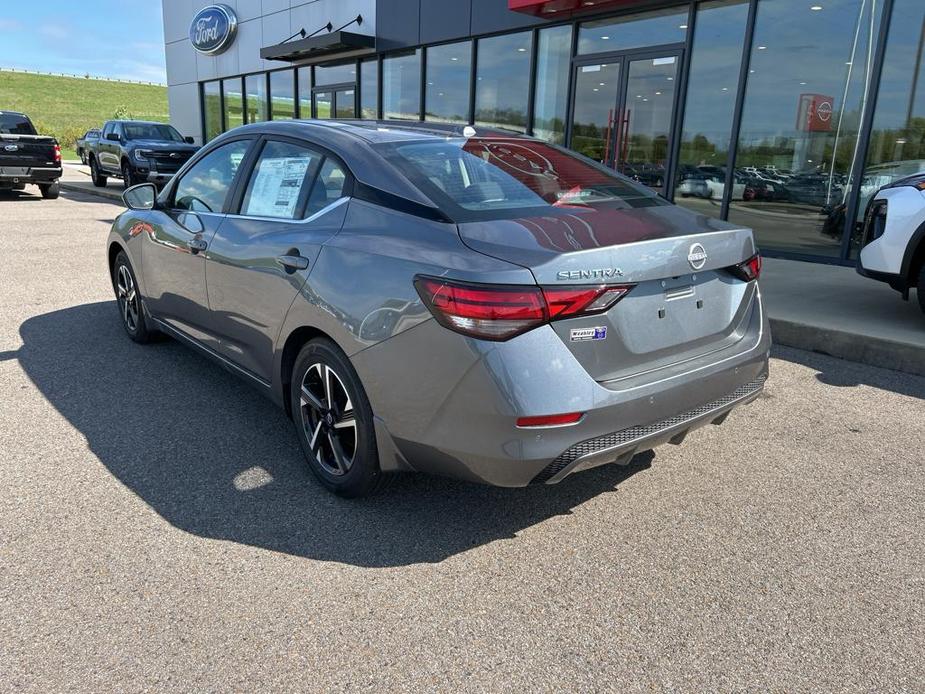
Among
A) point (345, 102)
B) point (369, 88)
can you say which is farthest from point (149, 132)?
point (369, 88)

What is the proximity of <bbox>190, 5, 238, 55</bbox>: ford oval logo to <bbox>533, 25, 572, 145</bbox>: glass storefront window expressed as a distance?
478 inches

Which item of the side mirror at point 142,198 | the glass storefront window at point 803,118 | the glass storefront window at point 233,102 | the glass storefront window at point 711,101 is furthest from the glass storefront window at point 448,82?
the side mirror at point 142,198

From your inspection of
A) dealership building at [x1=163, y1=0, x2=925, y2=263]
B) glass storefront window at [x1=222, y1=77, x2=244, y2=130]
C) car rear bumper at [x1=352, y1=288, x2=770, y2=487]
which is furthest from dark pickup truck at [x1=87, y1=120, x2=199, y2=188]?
car rear bumper at [x1=352, y1=288, x2=770, y2=487]

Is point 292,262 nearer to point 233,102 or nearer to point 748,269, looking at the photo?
point 748,269

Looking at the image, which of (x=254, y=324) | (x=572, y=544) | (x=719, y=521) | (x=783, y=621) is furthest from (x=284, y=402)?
(x=783, y=621)

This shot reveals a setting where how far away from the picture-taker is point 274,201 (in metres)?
3.62

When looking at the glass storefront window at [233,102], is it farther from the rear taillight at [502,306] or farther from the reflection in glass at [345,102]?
the rear taillight at [502,306]

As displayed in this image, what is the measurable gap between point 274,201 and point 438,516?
1762 millimetres

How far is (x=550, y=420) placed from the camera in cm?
246

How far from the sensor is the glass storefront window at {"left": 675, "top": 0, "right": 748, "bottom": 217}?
9.89 metres

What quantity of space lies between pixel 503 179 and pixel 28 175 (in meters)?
17.4

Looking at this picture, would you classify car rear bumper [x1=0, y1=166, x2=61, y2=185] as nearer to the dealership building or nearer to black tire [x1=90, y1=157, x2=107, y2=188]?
black tire [x1=90, y1=157, x2=107, y2=188]

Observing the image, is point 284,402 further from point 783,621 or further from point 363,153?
point 783,621

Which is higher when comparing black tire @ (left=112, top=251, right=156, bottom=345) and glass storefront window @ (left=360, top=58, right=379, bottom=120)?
glass storefront window @ (left=360, top=58, right=379, bottom=120)
